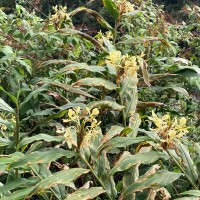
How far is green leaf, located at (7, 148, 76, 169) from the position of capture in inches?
45.5

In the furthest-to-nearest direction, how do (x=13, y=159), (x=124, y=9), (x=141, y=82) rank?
(x=124, y=9)
(x=141, y=82)
(x=13, y=159)

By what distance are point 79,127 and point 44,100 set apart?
2.62ft

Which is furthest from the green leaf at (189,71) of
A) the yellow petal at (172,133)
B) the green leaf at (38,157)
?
the green leaf at (38,157)

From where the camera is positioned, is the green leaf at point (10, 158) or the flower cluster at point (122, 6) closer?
the green leaf at point (10, 158)

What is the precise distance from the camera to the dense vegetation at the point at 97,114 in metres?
1.21

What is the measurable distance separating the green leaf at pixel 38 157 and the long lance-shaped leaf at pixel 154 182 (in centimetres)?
18

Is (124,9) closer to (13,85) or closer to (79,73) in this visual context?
(79,73)

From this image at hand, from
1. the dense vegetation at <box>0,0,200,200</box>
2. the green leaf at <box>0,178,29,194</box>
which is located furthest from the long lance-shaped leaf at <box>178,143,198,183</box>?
the green leaf at <box>0,178,29,194</box>

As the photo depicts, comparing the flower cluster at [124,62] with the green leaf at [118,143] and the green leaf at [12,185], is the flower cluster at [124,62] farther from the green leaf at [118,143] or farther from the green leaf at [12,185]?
the green leaf at [12,185]

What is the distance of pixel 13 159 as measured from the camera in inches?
45.7

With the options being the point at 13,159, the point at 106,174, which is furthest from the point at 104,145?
the point at 13,159

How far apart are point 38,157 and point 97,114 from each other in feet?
1.62

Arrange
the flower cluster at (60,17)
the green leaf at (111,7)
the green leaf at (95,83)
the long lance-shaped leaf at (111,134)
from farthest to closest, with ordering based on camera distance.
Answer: the flower cluster at (60,17) < the green leaf at (111,7) < the green leaf at (95,83) < the long lance-shaped leaf at (111,134)

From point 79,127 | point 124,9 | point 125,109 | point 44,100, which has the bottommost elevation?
point 44,100
